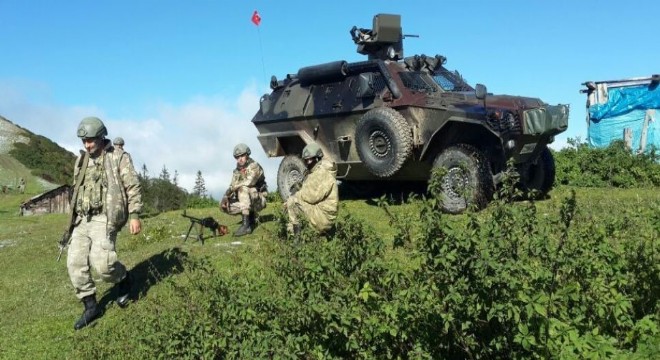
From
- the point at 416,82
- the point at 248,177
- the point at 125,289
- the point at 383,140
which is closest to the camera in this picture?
the point at 125,289

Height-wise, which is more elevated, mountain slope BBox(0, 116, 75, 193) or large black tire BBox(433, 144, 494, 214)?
mountain slope BBox(0, 116, 75, 193)

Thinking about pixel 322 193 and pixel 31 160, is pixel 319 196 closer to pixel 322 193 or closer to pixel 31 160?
pixel 322 193

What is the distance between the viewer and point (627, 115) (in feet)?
63.3

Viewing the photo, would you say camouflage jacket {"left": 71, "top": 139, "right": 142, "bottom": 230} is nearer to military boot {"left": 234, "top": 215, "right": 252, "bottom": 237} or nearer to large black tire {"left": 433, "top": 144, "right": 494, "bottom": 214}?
military boot {"left": 234, "top": 215, "right": 252, "bottom": 237}

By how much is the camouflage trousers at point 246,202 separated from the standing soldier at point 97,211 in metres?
3.44

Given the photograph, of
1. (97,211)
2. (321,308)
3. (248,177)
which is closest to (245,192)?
(248,177)

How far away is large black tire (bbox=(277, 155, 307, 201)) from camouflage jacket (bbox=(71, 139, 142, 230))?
6434 millimetres

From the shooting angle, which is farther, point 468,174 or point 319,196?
point 468,174

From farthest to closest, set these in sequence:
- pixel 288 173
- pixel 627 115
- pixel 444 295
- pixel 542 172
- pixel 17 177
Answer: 1. pixel 17 177
2. pixel 627 115
3. pixel 288 173
4. pixel 542 172
5. pixel 444 295

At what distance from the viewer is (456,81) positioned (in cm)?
1302

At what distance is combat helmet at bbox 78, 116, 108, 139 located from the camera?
748 centimetres

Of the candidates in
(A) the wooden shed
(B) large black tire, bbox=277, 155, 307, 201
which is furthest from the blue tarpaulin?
(A) the wooden shed

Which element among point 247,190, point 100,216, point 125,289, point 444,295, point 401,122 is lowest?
point 125,289

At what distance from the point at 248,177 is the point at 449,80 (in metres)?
3.88
